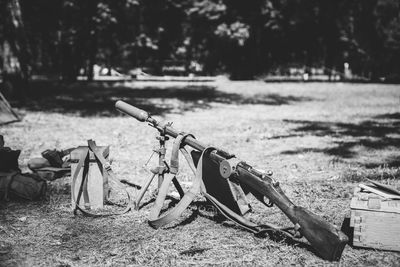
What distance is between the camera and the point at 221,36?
32.5 metres

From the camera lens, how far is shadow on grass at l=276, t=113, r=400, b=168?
8133 millimetres

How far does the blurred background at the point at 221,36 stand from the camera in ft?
88.3

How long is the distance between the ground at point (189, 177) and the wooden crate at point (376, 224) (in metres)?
0.10

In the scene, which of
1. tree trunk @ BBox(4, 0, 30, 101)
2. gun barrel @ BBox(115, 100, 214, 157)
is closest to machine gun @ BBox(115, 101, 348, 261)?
gun barrel @ BBox(115, 100, 214, 157)

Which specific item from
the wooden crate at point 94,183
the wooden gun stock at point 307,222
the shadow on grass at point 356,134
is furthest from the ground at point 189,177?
the wooden crate at point 94,183

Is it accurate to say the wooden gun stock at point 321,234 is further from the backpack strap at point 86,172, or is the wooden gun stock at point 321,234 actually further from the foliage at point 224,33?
the foliage at point 224,33

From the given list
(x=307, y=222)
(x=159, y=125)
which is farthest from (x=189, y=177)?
(x=307, y=222)

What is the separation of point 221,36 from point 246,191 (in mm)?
29729

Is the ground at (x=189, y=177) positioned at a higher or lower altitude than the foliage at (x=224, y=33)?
lower

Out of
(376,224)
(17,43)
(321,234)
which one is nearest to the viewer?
(321,234)

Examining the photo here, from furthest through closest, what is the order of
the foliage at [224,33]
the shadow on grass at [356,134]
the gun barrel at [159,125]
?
the foliage at [224,33] < the shadow on grass at [356,134] < the gun barrel at [159,125]

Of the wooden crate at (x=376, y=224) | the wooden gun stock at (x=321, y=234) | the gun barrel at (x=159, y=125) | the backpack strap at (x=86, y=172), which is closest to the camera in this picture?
the wooden gun stock at (x=321, y=234)

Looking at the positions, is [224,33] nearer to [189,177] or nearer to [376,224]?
[189,177]

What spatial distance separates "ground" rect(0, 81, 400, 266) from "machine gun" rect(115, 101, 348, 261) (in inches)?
6.5
